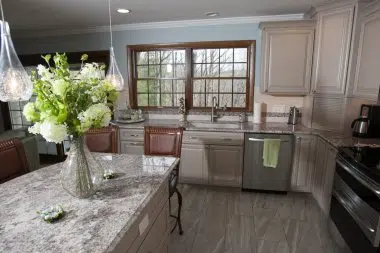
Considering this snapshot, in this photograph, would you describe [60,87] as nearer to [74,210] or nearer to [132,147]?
[74,210]

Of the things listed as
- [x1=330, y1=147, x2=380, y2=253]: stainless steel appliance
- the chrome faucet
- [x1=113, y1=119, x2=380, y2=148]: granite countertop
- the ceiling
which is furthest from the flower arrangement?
the chrome faucet

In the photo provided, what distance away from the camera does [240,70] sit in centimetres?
363

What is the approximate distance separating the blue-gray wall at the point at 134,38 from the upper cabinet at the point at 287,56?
30cm

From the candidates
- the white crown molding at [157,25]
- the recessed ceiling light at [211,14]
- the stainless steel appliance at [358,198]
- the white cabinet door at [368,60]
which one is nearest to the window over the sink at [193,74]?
the white crown molding at [157,25]

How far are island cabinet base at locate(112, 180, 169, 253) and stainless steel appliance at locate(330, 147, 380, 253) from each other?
146 cm

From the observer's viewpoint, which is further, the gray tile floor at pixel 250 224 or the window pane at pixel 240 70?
the window pane at pixel 240 70

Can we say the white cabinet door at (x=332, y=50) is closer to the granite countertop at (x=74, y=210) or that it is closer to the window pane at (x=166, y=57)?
the window pane at (x=166, y=57)

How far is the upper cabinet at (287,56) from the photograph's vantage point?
3.02 metres

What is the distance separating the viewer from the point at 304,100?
11.1ft

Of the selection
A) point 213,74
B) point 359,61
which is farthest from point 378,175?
point 213,74

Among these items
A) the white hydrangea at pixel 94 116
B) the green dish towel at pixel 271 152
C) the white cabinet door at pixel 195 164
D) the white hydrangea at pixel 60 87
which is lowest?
the white cabinet door at pixel 195 164

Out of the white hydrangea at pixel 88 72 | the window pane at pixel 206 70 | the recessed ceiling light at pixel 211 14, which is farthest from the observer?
the window pane at pixel 206 70

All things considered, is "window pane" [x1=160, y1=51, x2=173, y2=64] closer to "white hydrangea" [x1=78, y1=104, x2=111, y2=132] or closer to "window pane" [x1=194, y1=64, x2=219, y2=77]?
"window pane" [x1=194, y1=64, x2=219, y2=77]

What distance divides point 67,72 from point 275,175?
2.77 metres
